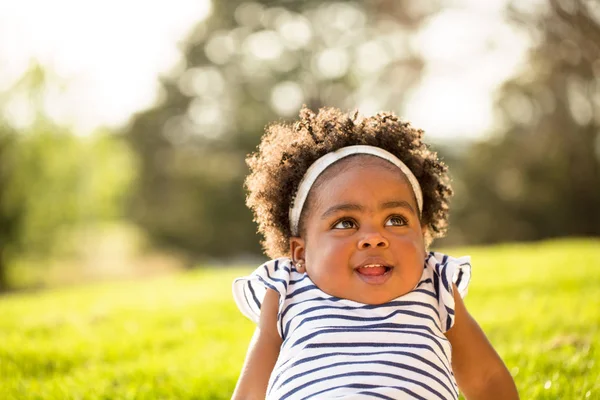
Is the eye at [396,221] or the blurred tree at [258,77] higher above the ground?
the blurred tree at [258,77]

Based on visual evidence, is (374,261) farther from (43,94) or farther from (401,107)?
(401,107)

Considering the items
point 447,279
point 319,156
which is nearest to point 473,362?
point 447,279

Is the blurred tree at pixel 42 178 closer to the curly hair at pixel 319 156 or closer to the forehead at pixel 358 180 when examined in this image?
the curly hair at pixel 319 156

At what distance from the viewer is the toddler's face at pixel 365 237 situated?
7.27 feet

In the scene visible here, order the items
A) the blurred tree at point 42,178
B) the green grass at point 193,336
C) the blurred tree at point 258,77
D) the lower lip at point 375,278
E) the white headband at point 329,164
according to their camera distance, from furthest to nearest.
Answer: the blurred tree at point 258,77
the blurred tree at point 42,178
the green grass at point 193,336
the white headband at point 329,164
the lower lip at point 375,278

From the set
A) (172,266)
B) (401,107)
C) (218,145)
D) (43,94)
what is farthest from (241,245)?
(43,94)

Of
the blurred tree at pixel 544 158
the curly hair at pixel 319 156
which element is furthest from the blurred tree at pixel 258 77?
the curly hair at pixel 319 156

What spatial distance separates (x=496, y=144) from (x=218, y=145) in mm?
9743

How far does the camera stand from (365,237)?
2.21m

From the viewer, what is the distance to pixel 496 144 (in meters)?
19.5

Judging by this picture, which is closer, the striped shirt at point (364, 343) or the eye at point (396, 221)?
the striped shirt at point (364, 343)

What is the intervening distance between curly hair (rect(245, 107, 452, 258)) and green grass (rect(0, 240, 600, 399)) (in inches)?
39.7

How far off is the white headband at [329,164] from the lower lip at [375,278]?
0.40 metres

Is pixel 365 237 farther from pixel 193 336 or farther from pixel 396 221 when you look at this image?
pixel 193 336
